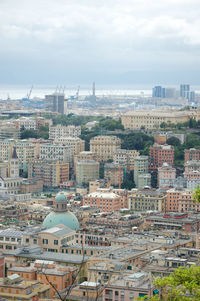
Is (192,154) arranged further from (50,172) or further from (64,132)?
(64,132)

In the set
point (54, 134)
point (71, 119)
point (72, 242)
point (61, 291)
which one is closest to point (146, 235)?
point (72, 242)

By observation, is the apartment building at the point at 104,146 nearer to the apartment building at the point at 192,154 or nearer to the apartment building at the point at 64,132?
the apartment building at the point at 192,154

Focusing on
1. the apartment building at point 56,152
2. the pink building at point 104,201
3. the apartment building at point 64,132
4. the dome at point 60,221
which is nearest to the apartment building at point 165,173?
the pink building at point 104,201

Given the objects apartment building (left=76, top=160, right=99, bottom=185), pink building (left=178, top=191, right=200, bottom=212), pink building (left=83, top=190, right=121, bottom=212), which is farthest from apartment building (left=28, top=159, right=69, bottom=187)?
pink building (left=178, top=191, right=200, bottom=212)

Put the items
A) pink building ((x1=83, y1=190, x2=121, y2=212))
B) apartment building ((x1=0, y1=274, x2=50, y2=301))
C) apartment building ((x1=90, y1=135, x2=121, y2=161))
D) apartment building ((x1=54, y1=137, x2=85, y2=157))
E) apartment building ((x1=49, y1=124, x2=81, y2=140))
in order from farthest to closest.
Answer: apartment building ((x1=49, y1=124, x2=81, y2=140)) < apartment building ((x1=54, y1=137, x2=85, y2=157)) < apartment building ((x1=90, y1=135, x2=121, y2=161)) < pink building ((x1=83, y1=190, x2=121, y2=212)) < apartment building ((x1=0, y1=274, x2=50, y2=301))

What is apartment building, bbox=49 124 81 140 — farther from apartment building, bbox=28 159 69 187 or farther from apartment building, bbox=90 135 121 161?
apartment building, bbox=28 159 69 187

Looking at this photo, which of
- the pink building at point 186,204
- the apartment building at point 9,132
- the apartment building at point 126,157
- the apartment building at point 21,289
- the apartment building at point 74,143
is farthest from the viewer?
the apartment building at point 9,132
